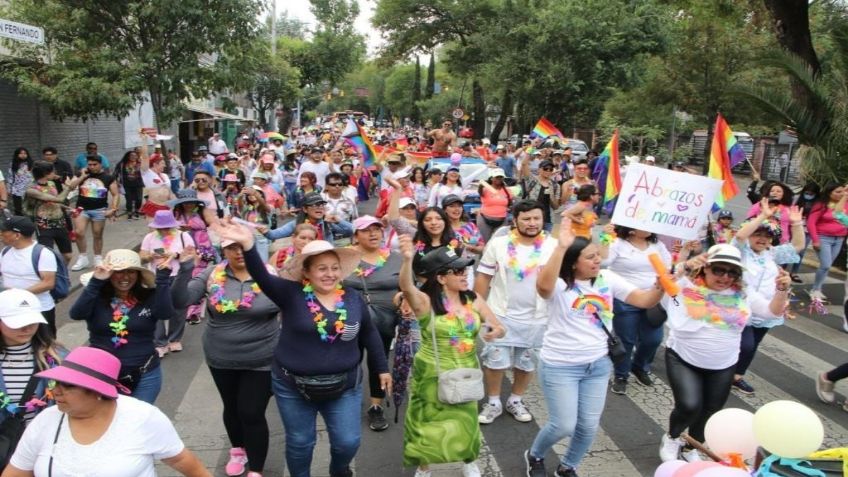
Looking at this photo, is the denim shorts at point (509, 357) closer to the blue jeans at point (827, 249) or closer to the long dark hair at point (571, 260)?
the long dark hair at point (571, 260)

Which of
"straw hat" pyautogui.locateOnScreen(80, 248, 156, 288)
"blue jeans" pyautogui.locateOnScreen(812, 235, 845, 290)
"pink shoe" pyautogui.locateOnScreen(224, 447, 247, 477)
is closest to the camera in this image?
"straw hat" pyautogui.locateOnScreen(80, 248, 156, 288)

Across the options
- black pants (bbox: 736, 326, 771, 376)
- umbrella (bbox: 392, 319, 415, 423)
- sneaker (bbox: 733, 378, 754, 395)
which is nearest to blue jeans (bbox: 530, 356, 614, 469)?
umbrella (bbox: 392, 319, 415, 423)

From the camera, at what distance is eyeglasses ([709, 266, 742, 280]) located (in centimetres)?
407

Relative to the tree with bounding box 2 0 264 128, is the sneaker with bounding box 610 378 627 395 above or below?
below

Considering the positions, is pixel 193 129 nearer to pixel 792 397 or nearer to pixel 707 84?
pixel 707 84

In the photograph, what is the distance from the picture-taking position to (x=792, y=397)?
5859mm

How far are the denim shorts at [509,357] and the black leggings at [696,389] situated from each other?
1134mm

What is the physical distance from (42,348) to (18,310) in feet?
0.83

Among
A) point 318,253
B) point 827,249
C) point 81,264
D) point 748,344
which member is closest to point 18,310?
point 318,253

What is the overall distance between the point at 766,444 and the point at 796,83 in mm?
10987

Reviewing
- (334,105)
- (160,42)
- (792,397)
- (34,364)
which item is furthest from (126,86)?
(334,105)

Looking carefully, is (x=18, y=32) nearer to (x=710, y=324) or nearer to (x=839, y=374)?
(x=710, y=324)

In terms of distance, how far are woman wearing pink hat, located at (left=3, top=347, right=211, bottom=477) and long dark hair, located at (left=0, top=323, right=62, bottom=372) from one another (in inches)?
32.8

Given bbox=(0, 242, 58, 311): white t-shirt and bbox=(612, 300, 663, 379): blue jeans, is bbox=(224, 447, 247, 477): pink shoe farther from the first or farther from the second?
bbox=(612, 300, 663, 379): blue jeans
